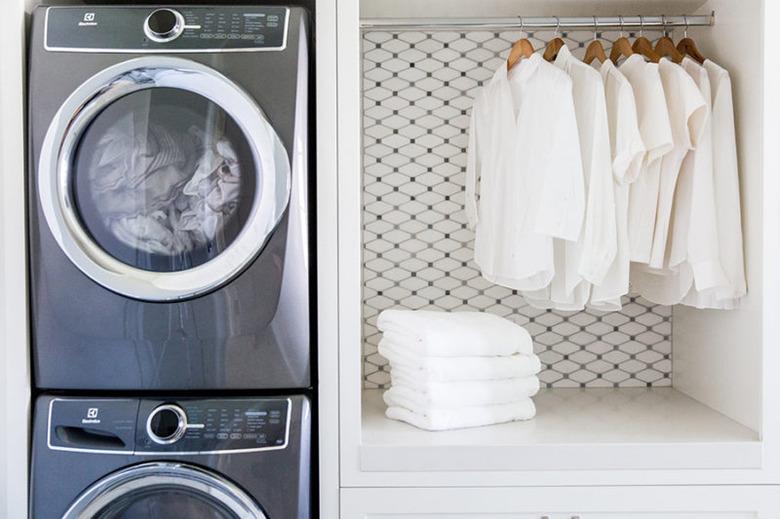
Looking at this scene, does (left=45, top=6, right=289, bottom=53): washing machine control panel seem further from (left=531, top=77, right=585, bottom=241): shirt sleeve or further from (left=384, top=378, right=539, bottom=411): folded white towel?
(left=384, top=378, right=539, bottom=411): folded white towel

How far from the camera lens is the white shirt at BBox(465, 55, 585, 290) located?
1815 mm

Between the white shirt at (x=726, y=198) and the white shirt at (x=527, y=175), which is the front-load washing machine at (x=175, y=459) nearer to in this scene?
the white shirt at (x=527, y=175)

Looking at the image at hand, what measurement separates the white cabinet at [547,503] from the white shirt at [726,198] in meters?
0.43

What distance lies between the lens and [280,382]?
1646 mm

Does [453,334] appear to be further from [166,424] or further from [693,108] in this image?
[693,108]

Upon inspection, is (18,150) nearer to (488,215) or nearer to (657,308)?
(488,215)

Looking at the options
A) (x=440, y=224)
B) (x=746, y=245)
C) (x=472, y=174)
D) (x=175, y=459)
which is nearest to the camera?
(x=175, y=459)

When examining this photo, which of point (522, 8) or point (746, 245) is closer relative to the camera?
point (746, 245)

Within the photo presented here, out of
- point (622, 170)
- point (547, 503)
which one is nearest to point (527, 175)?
point (622, 170)

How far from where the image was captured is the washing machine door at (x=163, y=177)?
1617mm

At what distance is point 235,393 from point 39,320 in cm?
44

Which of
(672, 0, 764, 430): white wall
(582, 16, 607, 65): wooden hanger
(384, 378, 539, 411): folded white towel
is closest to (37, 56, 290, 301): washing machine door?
(384, 378, 539, 411): folded white towel

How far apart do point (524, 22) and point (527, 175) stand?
46cm

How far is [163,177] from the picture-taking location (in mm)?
Result: 1629
